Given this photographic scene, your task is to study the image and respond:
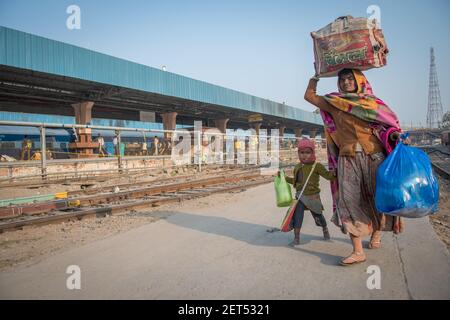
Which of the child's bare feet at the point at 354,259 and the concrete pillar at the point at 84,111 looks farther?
the concrete pillar at the point at 84,111

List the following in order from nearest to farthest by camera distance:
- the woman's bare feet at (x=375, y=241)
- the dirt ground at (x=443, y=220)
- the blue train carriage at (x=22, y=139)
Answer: the woman's bare feet at (x=375, y=241) → the dirt ground at (x=443, y=220) → the blue train carriage at (x=22, y=139)

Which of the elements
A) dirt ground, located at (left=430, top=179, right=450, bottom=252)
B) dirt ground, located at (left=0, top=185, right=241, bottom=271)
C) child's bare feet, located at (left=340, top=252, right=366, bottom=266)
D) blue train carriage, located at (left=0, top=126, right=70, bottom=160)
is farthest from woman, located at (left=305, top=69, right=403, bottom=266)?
blue train carriage, located at (left=0, top=126, right=70, bottom=160)

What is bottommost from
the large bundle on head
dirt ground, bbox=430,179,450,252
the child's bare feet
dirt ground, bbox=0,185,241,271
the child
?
dirt ground, bbox=0,185,241,271

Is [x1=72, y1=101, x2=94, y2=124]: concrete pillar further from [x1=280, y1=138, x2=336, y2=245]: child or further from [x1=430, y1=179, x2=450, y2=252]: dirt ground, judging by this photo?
[x1=430, y1=179, x2=450, y2=252]: dirt ground

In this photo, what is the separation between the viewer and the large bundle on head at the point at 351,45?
2.72 m

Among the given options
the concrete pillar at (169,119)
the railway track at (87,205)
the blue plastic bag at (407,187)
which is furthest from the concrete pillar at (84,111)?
the blue plastic bag at (407,187)

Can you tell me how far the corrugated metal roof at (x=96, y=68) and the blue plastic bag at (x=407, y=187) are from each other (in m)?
16.8

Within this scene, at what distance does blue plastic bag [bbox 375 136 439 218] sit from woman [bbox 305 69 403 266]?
0.28 metres

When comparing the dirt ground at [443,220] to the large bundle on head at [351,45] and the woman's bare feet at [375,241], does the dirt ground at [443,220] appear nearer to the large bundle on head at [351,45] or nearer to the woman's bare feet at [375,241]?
the woman's bare feet at [375,241]

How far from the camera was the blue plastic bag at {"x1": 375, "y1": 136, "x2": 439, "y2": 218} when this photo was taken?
2.35 meters

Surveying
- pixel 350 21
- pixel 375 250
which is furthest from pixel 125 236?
pixel 350 21

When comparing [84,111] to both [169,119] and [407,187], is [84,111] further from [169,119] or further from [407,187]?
[407,187]
